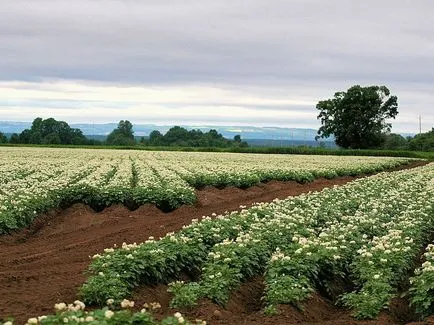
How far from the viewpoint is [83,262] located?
36.9 feet

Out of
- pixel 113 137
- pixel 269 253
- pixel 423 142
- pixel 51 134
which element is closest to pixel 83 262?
pixel 269 253

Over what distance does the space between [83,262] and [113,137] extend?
393ft

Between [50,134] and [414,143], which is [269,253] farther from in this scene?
[414,143]

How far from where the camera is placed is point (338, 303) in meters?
9.33

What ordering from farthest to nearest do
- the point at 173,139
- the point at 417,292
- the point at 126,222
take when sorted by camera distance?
the point at 173,139, the point at 126,222, the point at 417,292

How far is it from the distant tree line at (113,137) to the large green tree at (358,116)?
13913 mm

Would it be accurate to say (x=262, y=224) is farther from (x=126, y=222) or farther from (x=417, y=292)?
(x=126, y=222)

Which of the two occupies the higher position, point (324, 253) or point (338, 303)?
point (324, 253)

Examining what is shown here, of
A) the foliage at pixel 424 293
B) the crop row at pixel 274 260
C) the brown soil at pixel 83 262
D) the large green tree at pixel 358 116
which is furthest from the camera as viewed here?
the large green tree at pixel 358 116

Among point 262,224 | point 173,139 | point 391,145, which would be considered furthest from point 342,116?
point 262,224

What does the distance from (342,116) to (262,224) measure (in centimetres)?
8341

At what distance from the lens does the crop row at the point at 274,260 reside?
8484mm

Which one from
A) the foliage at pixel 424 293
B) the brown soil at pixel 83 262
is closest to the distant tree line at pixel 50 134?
the brown soil at pixel 83 262

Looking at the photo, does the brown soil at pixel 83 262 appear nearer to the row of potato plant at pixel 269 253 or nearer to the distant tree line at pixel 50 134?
the row of potato plant at pixel 269 253
